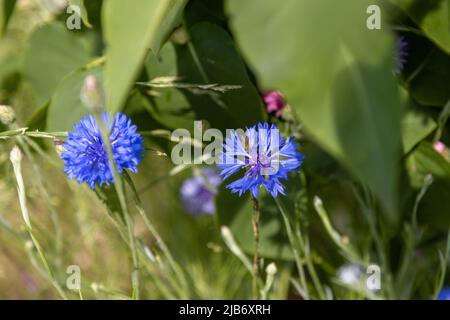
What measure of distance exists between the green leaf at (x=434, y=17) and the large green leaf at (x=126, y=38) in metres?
0.24

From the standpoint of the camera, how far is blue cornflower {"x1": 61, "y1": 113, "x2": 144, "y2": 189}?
505 mm

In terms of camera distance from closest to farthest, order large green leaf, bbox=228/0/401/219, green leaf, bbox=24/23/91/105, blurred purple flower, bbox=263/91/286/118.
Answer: large green leaf, bbox=228/0/401/219 → blurred purple flower, bbox=263/91/286/118 → green leaf, bbox=24/23/91/105

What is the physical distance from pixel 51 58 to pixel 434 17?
0.50 metres

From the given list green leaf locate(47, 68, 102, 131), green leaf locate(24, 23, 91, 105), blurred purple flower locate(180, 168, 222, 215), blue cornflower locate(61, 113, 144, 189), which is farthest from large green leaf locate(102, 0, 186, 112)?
blurred purple flower locate(180, 168, 222, 215)

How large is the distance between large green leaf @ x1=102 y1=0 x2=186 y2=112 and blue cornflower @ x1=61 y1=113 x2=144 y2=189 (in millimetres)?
168

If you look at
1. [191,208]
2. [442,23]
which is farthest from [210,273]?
[442,23]

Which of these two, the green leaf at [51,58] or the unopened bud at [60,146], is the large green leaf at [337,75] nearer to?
the unopened bud at [60,146]

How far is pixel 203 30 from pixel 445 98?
0.82ft

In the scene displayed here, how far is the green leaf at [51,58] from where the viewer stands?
2.63 ft

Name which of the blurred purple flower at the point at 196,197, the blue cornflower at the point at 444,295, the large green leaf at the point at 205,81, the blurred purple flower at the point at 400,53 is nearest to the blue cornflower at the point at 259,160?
the large green leaf at the point at 205,81

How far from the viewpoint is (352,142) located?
30cm

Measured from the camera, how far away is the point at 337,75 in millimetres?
319

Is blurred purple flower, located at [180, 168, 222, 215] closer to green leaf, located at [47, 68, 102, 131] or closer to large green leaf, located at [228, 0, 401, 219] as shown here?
green leaf, located at [47, 68, 102, 131]

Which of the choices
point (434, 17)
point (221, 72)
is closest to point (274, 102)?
point (221, 72)
